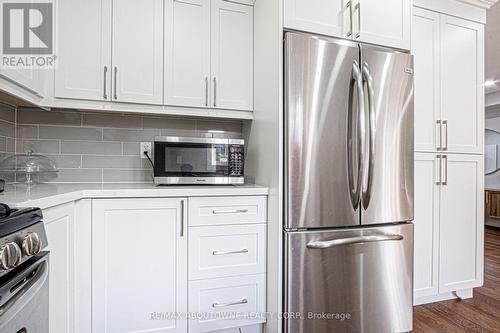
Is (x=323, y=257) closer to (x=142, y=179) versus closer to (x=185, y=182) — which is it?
(x=185, y=182)

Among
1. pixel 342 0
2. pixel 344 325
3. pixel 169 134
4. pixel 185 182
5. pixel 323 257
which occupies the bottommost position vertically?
pixel 344 325

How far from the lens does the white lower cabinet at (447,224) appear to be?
6.41 ft

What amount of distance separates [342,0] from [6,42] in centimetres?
177

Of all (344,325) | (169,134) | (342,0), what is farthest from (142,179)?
(342,0)

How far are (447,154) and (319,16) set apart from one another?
1.44 meters

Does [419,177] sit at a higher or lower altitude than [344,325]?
higher

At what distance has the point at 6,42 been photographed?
122 cm

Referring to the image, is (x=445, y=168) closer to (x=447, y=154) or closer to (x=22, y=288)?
(x=447, y=154)

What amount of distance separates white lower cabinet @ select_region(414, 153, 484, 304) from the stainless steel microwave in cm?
134

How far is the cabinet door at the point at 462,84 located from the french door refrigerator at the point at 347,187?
66 centimetres

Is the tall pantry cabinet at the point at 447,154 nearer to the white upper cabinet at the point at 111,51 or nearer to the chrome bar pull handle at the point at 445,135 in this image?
the chrome bar pull handle at the point at 445,135

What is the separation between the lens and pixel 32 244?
734mm

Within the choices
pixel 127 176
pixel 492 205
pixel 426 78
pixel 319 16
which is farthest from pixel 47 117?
pixel 492 205

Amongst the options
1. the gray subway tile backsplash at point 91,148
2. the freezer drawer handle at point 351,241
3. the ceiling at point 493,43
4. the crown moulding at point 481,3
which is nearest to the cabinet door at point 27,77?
the gray subway tile backsplash at point 91,148
